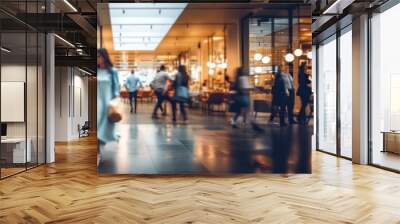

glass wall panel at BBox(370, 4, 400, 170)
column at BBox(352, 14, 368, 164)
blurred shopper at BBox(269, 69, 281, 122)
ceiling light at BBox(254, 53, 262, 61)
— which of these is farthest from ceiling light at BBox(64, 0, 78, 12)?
glass wall panel at BBox(370, 4, 400, 170)

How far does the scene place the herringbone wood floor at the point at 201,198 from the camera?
14.6ft

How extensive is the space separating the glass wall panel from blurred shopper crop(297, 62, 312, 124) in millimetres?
1904

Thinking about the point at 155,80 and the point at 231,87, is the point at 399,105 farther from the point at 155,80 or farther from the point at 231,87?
the point at 155,80

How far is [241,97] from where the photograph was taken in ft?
22.4

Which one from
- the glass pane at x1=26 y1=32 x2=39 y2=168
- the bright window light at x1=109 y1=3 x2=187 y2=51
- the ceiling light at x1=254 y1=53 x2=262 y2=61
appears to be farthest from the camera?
the glass pane at x1=26 y1=32 x2=39 y2=168

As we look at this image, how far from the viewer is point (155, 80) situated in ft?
23.0

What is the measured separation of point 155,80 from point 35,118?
308cm

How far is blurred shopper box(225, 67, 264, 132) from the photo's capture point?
680cm

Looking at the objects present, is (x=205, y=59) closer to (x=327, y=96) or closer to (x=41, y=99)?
(x=41, y=99)

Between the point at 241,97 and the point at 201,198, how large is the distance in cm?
209

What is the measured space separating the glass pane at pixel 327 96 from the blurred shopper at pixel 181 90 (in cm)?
513

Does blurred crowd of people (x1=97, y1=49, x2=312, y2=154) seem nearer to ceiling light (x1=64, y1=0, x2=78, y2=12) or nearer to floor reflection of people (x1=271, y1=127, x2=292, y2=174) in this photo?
floor reflection of people (x1=271, y1=127, x2=292, y2=174)

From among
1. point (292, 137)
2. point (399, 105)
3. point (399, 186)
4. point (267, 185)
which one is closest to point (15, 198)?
point (267, 185)

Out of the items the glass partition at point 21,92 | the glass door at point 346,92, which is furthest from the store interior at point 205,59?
the glass door at point 346,92
